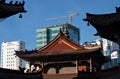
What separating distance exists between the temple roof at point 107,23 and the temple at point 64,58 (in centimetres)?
1896

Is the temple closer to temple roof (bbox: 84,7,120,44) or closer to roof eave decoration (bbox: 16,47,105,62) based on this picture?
roof eave decoration (bbox: 16,47,105,62)

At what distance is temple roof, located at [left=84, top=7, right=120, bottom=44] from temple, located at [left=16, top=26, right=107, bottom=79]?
747 inches

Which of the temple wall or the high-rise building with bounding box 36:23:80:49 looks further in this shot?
the high-rise building with bounding box 36:23:80:49

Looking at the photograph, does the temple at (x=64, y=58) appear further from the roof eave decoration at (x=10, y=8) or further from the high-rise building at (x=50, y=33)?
the high-rise building at (x=50, y=33)

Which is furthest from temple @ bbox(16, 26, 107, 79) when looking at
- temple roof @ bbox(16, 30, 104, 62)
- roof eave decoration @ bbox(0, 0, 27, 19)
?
roof eave decoration @ bbox(0, 0, 27, 19)

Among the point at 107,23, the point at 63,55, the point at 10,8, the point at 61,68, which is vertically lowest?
the point at 61,68

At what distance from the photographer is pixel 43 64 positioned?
4906cm

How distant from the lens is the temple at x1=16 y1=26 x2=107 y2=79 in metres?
47.2

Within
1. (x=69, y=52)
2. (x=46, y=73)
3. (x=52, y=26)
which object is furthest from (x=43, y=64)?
(x=52, y=26)

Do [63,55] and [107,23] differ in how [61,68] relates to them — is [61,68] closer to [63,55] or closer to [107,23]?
[63,55]

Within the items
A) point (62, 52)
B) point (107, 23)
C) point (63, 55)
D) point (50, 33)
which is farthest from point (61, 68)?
point (50, 33)

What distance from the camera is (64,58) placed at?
48.2 metres

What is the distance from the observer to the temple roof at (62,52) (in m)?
47.2

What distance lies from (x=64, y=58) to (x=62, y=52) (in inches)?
36.1
